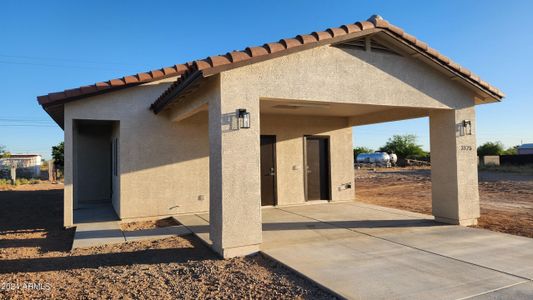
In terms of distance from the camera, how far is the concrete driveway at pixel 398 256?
4379 millimetres

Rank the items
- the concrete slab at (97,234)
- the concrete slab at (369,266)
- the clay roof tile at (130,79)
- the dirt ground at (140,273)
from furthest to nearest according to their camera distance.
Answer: the clay roof tile at (130,79), the concrete slab at (97,234), the dirt ground at (140,273), the concrete slab at (369,266)

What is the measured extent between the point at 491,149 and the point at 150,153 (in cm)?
6130

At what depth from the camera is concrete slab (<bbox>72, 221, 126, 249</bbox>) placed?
720cm

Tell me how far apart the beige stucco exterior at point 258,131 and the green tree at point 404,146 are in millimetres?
55162

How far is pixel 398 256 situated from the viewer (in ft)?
19.0

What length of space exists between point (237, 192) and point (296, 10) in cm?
894

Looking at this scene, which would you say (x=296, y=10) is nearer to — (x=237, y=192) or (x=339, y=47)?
(x=339, y=47)

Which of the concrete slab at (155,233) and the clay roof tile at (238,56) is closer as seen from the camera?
the clay roof tile at (238,56)

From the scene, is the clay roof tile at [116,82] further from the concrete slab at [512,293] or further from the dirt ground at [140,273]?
the concrete slab at [512,293]

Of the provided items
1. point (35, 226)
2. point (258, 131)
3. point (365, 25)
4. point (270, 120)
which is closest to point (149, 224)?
point (35, 226)

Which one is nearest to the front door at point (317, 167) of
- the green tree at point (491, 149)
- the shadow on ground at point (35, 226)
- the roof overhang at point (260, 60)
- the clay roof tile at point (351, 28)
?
the roof overhang at point (260, 60)

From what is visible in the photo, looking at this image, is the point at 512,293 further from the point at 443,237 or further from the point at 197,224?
the point at 197,224

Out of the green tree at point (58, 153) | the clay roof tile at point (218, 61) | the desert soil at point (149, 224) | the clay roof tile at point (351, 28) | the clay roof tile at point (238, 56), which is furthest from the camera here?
the green tree at point (58, 153)

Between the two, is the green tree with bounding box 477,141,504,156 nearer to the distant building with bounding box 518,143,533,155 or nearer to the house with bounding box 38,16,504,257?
the distant building with bounding box 518,143,533,155
